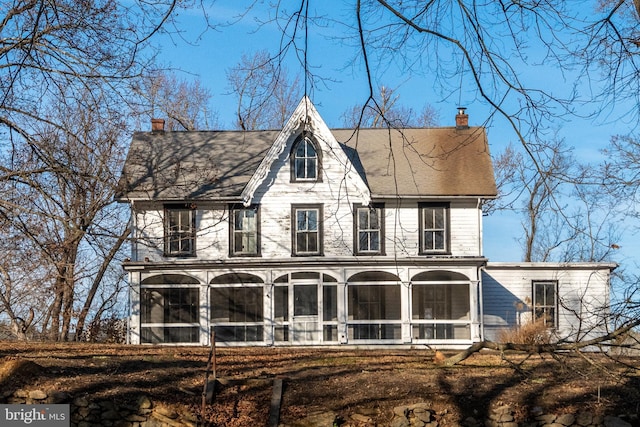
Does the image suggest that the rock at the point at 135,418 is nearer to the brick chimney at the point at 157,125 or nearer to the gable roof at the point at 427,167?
the gable roof at the point at 427,167

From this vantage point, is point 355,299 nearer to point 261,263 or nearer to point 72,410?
point 261,263

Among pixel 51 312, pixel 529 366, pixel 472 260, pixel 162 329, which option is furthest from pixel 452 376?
pixel 51 312

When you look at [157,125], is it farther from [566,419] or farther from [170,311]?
[566,419]

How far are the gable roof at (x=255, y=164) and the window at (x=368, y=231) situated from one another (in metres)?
0.84

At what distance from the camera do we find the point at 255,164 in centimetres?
3164

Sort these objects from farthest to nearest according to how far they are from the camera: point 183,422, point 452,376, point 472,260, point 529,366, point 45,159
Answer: point 472,260 → point 529,366 → point 452,376 → point 183,422 → point 45,159

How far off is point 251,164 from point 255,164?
16 cm

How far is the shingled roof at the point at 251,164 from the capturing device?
29.9 m

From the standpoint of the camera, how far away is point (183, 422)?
15.6 meters

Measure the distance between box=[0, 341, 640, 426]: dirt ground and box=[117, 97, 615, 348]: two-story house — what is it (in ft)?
29.8

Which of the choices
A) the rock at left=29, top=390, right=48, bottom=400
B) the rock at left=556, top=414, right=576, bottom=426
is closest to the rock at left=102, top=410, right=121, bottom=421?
the rock at left=29, top=390, right=48, bottom=400

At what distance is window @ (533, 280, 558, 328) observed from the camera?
31.5 m

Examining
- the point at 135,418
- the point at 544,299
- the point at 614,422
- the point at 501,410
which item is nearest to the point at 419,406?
the point at 501,410

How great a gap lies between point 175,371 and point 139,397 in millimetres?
2317
